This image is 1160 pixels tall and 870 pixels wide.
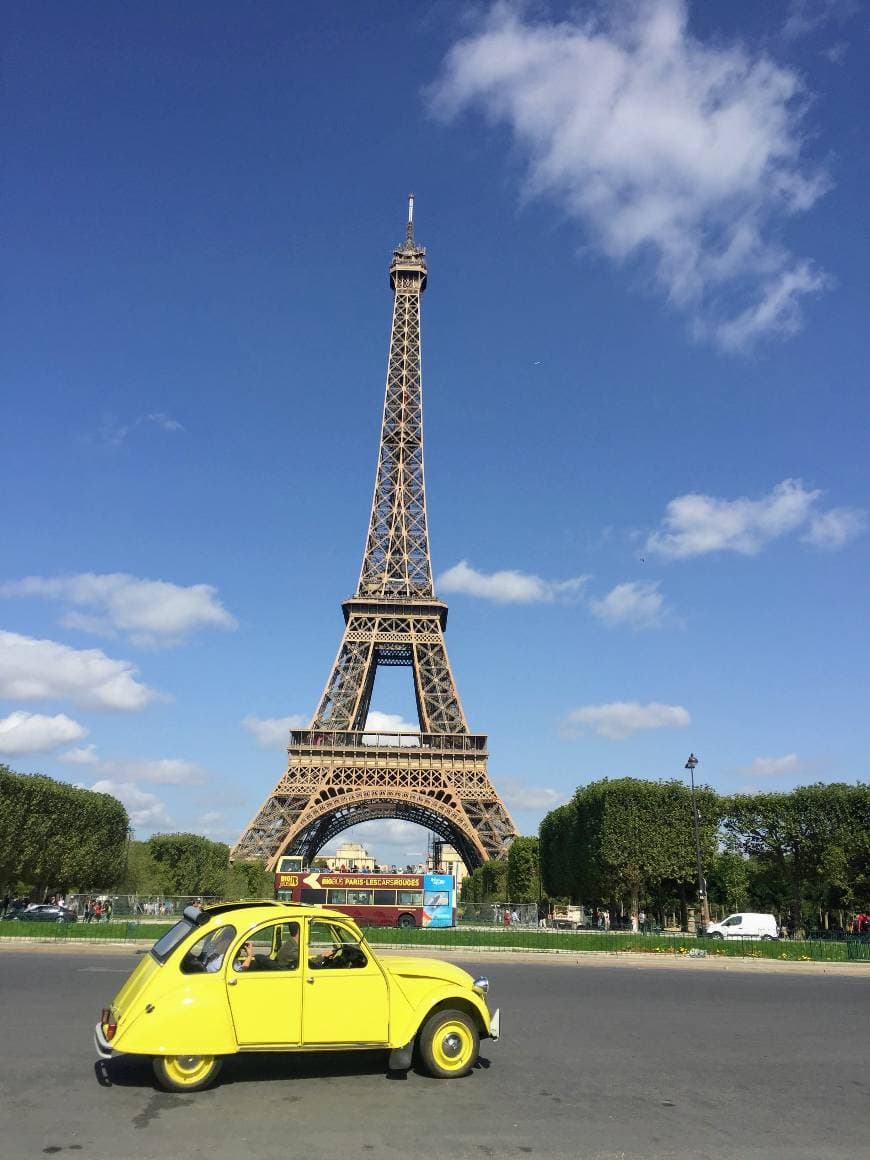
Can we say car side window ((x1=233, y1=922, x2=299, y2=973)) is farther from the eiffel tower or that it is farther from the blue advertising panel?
the eiffel tower

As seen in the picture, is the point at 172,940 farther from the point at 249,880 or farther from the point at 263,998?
the point at 249,880

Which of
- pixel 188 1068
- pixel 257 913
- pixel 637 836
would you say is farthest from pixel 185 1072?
pixel 637 836

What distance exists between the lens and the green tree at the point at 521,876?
63.8 meters

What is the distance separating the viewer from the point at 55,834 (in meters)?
50.1

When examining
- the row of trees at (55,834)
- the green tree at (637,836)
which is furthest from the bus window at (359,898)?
the row of trees at (55,834)

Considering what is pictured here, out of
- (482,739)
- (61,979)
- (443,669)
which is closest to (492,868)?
(482,739)

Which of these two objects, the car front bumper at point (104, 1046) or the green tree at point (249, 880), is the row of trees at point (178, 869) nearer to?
the green tree at point (249, 880)

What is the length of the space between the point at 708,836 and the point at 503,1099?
45207mm

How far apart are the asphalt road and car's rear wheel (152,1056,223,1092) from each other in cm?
14

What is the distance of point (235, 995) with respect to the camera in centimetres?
829

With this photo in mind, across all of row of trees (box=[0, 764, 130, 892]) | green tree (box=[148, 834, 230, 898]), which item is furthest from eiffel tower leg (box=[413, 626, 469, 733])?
row of trees (box=[0, 764, 130, 892])

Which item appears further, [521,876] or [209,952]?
[521,876]

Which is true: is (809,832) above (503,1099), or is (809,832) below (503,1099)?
above

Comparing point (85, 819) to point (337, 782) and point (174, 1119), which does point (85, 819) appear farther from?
point (174, 1119)
